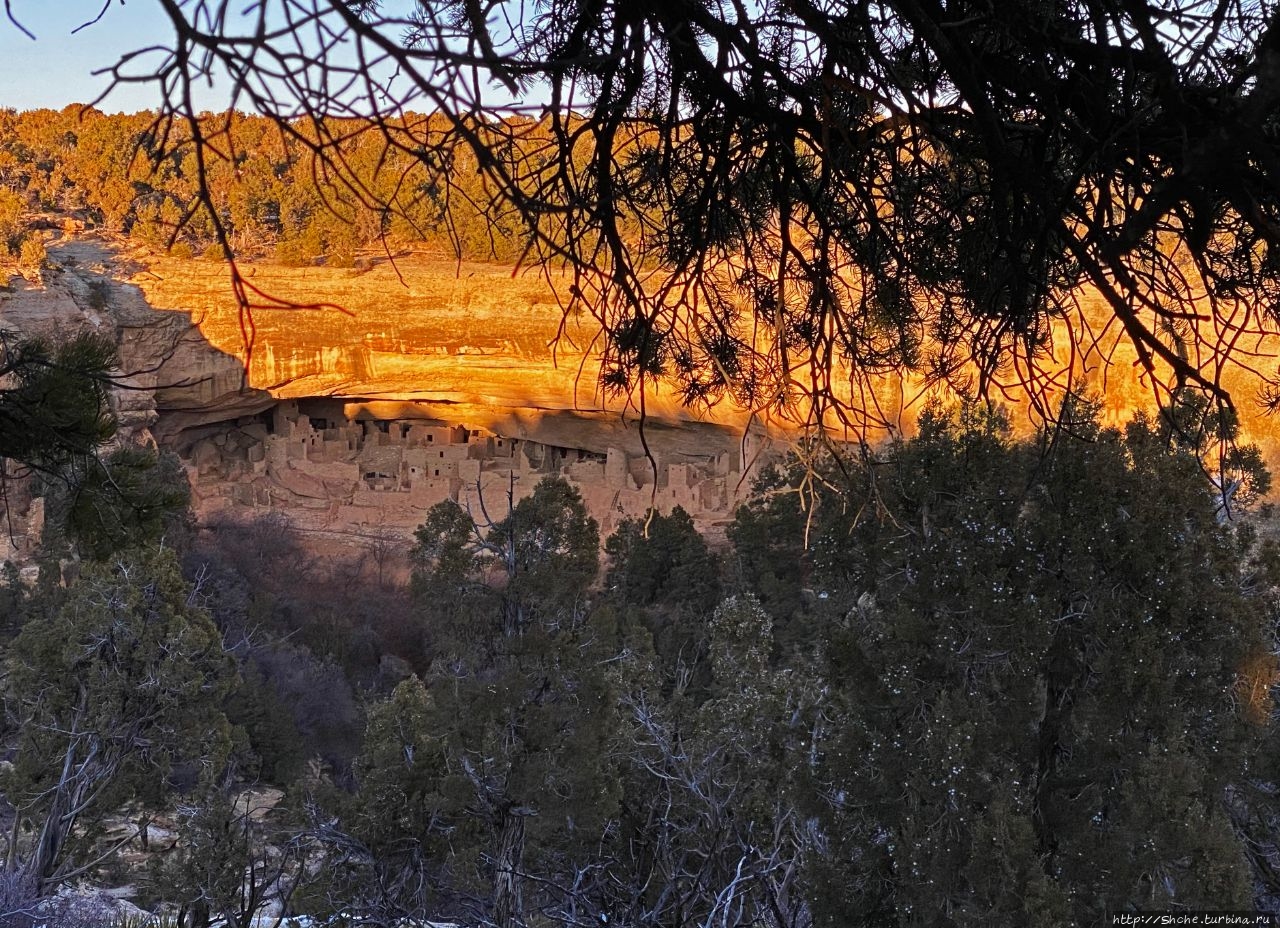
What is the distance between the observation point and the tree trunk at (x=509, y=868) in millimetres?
4754

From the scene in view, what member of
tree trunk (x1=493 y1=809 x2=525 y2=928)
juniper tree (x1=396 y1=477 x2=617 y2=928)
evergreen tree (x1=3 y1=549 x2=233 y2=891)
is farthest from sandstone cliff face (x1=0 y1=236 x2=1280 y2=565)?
tree trunk (x1=493 y1=809 x2=525 y2=928)

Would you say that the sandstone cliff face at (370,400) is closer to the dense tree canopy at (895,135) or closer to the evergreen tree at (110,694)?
the evergreen tree at (110,694)

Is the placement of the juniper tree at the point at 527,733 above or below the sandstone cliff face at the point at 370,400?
below

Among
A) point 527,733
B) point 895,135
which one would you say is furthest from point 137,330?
point 895,135

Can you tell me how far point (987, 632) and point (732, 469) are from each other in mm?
9873

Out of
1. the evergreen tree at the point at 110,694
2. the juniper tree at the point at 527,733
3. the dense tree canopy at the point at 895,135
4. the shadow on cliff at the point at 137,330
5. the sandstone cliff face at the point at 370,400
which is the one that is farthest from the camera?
the shadow on cliff at the point at 137,330

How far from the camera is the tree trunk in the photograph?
15.6 feet

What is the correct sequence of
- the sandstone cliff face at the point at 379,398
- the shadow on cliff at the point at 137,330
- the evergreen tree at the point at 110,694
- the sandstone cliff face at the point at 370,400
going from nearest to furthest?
the evergreen tree at the point at 110,694 → the sandstone cliff face at the point at 379,398 → the sandstone cliff face at the point at 370,400 → the shadow on cliff at the point at 137,330

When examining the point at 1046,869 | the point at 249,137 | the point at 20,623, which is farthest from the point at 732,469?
the point at 1046,869

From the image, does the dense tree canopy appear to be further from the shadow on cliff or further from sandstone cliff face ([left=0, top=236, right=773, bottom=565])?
the shadow on cliff

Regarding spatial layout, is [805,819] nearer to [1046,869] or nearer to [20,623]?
[1046,869]

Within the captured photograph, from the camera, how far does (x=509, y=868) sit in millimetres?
5191

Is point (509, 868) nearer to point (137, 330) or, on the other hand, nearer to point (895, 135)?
point (895, 135)

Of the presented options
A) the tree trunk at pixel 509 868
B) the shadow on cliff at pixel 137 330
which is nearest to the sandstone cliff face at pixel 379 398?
the shadow on cliff at pixel 137 330
